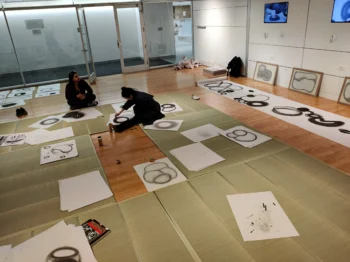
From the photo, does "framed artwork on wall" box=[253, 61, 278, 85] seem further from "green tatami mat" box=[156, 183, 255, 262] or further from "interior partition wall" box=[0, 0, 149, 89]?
"green tatami mat" box=[156, 183, 255, 262]

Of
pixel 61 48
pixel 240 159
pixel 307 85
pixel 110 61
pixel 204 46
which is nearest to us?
pixel 240 159

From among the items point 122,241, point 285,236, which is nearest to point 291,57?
point 285,236

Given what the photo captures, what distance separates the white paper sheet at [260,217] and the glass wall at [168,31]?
24.6 feet

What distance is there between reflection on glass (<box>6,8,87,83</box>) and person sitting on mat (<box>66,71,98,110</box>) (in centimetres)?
354

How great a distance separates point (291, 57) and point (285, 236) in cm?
465

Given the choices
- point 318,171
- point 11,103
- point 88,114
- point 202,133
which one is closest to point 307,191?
point 318,171

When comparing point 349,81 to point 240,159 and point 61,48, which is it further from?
point 61,48

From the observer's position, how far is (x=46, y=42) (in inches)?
360

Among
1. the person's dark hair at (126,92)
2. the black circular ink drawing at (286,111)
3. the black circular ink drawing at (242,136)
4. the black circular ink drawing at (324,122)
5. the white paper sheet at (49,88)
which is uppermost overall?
the person's dark hair at (126,92)

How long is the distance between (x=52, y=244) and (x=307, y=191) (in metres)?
2.39

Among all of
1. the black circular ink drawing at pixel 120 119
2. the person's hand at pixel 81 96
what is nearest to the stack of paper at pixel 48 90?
the person's hand at pixel 81 96

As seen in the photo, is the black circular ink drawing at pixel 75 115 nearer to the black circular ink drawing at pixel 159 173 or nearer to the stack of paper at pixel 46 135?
the stack of paper at pixel 46 135

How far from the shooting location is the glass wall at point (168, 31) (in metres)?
8.80

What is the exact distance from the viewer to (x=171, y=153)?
347 centimetres
